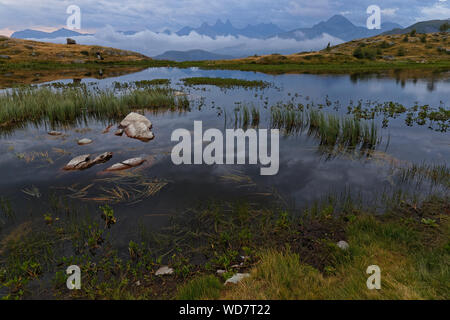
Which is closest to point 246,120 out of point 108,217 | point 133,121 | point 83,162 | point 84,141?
point 133,121

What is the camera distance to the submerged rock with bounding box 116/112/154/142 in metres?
14.8

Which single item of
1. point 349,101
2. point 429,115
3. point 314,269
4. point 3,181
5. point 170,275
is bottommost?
point 170,275

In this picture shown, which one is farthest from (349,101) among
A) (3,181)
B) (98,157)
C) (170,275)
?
(3,181)

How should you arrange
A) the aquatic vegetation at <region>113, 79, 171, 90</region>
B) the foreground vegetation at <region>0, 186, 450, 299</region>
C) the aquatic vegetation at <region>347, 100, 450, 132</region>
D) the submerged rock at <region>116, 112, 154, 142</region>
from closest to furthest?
the foreground vegetation at <region>0, 186, 450, 299</region>
the submerged rock at <region>116, 112, 154, 142</region>
the aquatic vegetation at <region>347, 100, 450, 132</region>
the aquatic vegetation at <region>113, 79, 171, 90</region>

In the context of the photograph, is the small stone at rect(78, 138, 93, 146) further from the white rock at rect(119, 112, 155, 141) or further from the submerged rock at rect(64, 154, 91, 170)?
the submerged rock at rect(64, 154, 91, 170)

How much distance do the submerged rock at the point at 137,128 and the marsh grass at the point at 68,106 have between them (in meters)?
3.74

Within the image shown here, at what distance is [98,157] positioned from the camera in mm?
11359

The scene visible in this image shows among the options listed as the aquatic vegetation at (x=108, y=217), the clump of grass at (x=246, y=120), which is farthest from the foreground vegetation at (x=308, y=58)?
the aquatic vegetation at (x=108, y=217)

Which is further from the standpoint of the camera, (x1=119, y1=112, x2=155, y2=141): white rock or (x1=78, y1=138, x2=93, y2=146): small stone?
(x1=119, y1=112, x2=155, y2=141): white rock

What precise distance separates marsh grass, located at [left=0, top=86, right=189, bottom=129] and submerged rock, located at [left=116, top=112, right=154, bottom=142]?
374 centimetres

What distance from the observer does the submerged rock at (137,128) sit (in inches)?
583

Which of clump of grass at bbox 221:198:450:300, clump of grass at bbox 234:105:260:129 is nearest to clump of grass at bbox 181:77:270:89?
clump of grass at bbox 234:105:260:129
